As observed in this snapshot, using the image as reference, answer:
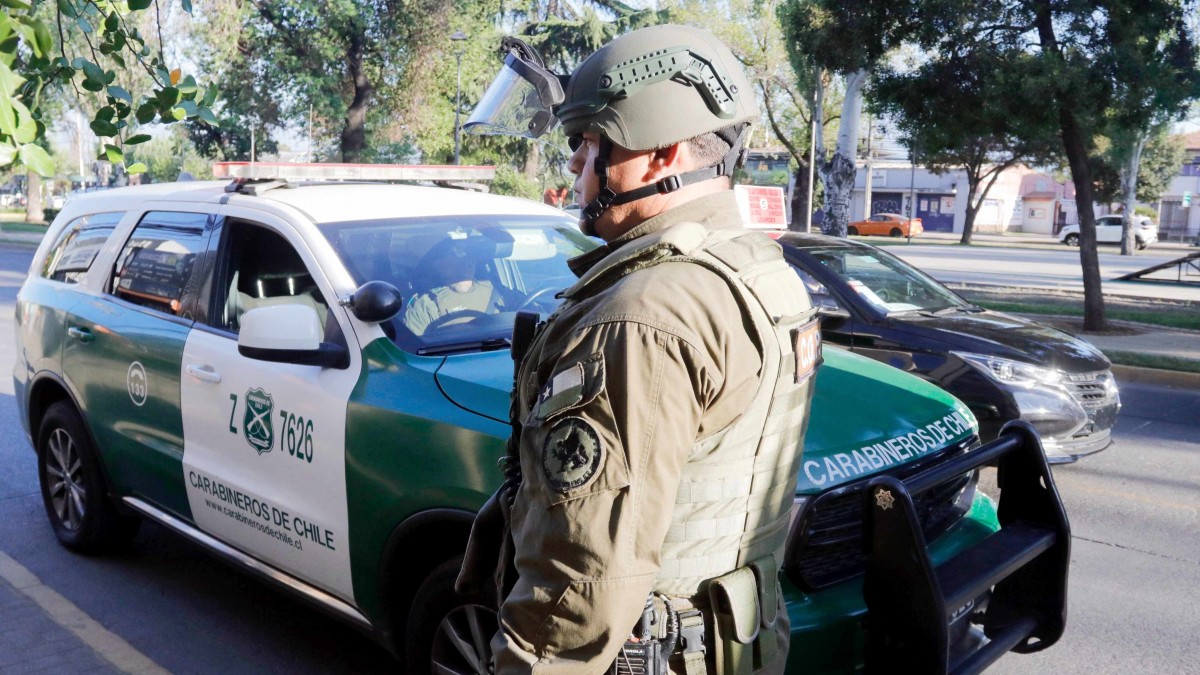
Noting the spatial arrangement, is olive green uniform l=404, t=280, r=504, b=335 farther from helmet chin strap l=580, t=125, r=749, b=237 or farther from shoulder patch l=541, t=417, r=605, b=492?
shoulder patch l=541, t=417, r=605, b=492

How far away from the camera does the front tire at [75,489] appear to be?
4.92m

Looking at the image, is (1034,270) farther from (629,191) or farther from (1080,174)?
(629,191)

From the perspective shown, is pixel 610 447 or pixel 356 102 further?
pixel 356 102

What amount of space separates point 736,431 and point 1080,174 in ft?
43.2

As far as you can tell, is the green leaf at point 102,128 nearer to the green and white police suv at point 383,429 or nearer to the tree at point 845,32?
the green and white police suv at point 383,429

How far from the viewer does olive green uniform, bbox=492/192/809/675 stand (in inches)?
60.2

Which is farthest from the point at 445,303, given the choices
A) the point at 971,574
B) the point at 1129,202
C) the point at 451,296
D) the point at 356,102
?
the point at 1129,202

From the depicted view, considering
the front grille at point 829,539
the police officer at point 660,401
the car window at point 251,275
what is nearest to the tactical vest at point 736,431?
the police officer at point 660,401

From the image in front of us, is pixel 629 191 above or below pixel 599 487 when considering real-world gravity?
above

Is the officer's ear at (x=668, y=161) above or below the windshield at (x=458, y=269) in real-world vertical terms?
above

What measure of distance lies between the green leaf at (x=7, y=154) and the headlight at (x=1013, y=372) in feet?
16.9

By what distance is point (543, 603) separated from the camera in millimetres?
1556

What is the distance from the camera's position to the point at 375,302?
3.36 m

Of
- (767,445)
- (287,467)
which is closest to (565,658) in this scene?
(767,445)
